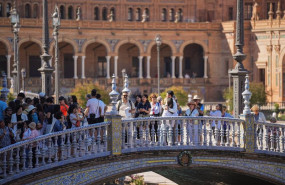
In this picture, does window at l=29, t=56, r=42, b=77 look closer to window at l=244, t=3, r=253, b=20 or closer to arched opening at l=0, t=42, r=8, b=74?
arched opening at l=0, t=42, r=8, b=74

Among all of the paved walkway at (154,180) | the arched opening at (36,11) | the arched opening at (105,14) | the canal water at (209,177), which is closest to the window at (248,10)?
the arched opening at (105,14)

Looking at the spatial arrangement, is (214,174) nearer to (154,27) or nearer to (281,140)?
(281,140)

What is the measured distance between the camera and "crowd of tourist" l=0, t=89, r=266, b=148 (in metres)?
14.1

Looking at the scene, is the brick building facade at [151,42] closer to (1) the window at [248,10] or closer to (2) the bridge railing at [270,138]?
(1) the window at [248,10]

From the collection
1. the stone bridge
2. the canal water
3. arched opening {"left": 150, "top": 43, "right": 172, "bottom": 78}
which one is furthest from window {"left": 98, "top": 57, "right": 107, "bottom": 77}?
the stone bridge

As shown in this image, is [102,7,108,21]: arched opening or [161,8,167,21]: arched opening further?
[161,8,167,21]: arched opening

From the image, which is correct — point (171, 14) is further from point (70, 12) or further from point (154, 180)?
point (154, 180)

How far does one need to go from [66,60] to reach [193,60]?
972 centimetres

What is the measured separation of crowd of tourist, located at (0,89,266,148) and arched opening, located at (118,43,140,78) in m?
34.8

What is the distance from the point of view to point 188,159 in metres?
16.3

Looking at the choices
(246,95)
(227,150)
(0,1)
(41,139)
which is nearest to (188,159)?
(227,150)

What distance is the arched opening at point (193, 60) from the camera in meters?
53.9

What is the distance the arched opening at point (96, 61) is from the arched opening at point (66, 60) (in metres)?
1.14

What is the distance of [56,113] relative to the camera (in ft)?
48.6
